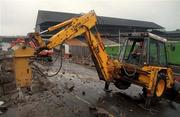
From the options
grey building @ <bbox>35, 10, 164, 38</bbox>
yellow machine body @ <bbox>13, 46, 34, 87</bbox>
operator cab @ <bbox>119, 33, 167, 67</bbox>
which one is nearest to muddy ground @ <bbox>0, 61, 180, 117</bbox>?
yellow machine body @ <bbox>13, 46, 34, 87</bbox>

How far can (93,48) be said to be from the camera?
9.75m

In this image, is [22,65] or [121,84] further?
[121,84]

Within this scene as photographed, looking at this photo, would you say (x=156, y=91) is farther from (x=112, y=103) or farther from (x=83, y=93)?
(x=83, y=93)

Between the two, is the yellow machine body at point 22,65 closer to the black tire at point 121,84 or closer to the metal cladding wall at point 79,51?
the black tire at point 121,84

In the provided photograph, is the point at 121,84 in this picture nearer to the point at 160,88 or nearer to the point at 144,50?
the point at 160,88

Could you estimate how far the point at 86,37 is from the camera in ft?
31.4

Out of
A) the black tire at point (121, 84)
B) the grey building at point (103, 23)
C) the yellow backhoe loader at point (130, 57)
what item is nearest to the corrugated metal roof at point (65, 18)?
the grey building at point (103, 23)

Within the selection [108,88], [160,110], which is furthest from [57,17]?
[160,110]

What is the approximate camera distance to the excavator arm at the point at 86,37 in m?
8.01

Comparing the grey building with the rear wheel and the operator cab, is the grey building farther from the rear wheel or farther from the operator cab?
the rear wheel

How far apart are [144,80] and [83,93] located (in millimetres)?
2920

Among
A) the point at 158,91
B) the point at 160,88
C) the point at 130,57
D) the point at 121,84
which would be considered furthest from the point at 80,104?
the point at 160,88

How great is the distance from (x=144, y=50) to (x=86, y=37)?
2.38 meters

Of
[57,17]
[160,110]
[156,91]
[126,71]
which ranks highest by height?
[57,17]
